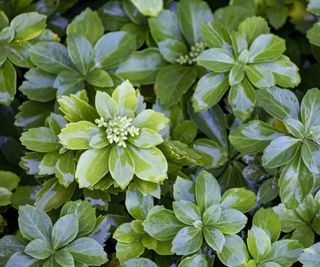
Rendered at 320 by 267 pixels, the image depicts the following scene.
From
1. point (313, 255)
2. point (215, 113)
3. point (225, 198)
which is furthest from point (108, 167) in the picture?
point (313, 255)

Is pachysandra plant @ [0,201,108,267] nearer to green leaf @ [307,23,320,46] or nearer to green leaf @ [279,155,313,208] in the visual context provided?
green leaf @ [279,155,313,208]

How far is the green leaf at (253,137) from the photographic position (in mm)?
1307

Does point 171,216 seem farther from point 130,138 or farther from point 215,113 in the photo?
point 215,113

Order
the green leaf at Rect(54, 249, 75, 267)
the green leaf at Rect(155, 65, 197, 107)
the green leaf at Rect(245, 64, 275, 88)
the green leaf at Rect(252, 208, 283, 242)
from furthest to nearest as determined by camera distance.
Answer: the green leaf at Rect(155, 65, 197, 107) → the green leaf at Rect(245, 64, 275, 88) → the green leaf at Rect(252, 208, 283, 242) → the green leaf at Rect(54, 249, 75, 267)

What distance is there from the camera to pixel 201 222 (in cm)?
123

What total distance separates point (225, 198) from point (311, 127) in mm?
279

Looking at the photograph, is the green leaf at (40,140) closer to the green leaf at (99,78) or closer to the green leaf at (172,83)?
the green leaf at (99,78)

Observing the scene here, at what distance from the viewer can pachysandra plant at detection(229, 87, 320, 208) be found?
4.09 feet

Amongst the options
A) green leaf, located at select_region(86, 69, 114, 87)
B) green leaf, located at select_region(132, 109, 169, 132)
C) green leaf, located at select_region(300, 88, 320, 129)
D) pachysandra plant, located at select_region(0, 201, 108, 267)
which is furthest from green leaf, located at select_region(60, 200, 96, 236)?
green leaf, located at select_region(300, 88, 320, 129)

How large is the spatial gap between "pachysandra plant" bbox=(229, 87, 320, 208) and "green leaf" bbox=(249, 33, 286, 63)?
16 centimetres

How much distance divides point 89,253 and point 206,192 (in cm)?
32

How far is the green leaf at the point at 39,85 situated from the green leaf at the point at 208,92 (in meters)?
0.42

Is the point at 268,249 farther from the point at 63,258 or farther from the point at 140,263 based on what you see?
the point at 63,258

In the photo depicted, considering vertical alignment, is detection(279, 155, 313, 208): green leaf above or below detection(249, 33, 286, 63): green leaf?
below
